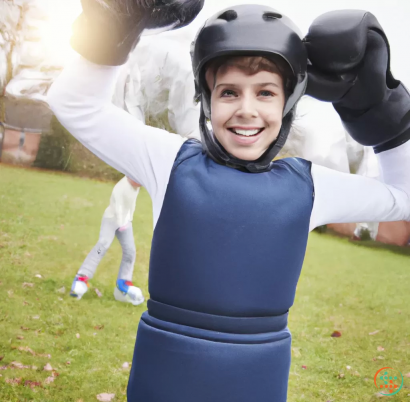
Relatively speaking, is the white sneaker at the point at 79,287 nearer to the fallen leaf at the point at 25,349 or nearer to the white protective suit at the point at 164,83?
the fallen leaf at the point at 25,349

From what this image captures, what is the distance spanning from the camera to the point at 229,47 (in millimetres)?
1210

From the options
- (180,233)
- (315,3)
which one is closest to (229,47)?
(180,233)

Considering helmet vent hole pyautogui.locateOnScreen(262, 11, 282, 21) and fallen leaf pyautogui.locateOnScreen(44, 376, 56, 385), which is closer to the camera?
helmet vent hole pyautogui.locateOnScreen(262, 11, 282, 21)

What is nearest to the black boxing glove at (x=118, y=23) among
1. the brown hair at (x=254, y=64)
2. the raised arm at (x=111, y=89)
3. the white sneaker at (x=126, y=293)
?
the raised arm at (x=111, y=89)

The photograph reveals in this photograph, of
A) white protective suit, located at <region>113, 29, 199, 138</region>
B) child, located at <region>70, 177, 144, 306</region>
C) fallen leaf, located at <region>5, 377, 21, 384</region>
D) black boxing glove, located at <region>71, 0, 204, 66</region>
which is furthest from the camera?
child, located at <region>70, 177, 144, 306</region>

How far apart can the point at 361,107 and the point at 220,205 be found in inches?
23.1

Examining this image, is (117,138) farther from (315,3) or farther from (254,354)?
(315,3)

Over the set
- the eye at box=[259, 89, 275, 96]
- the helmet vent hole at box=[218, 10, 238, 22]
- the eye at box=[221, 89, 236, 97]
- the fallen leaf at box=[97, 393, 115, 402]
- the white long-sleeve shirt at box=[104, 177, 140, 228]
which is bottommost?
the fallen leaf at box=[97, 393, 115, 402]

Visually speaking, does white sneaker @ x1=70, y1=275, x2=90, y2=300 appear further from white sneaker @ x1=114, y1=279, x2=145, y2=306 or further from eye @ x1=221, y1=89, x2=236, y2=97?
eye @ x1=221, y1=89, x2=236, y2=97

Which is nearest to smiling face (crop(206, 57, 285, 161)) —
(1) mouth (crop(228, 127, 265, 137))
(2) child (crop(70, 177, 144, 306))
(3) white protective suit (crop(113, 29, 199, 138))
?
(1) mouth (crop(228, 127, 265, 137))

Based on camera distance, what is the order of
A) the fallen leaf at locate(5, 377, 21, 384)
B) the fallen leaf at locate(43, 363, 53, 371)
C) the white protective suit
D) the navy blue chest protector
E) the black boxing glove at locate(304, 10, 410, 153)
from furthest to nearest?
the white protective suit
the fallen leaf at locate(43, 363, 53, 371)
the fallen leaf at locate(5, 377, 21, 384)
the black boxing glove at locate(304, 10, 410, 153)
the navy blue chest protector

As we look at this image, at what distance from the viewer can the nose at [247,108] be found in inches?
48.5

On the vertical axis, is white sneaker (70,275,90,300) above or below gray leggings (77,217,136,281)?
below

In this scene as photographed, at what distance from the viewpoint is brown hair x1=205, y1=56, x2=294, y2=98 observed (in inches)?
49.3
